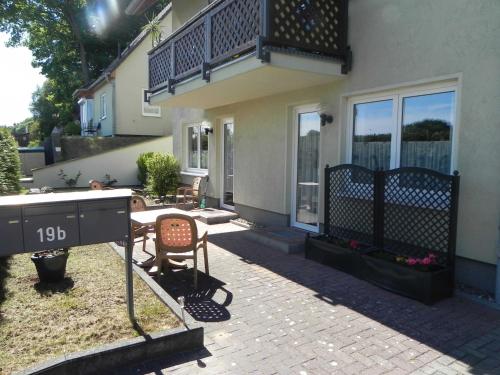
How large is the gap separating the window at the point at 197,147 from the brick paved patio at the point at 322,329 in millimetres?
7105

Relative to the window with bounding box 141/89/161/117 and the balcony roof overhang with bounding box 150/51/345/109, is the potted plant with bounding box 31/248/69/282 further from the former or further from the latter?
the window with bounding box 141/89/161/117

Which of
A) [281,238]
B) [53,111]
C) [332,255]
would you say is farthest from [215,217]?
[53,111]

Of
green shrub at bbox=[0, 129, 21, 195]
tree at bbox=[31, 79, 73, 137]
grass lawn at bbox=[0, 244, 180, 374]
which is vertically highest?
tree at bbox=[31, 79, 73, 137]

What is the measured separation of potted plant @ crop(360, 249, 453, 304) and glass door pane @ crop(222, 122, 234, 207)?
6.15 m

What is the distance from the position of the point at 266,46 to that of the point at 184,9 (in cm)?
812

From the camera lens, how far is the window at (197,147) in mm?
12516

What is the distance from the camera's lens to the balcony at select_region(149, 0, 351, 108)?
5.89 meters

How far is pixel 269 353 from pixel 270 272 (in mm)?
2369

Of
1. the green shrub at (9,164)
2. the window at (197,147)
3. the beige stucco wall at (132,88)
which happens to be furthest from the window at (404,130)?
the beige stucco wall at (132,88)

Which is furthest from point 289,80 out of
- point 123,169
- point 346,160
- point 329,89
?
point 123,169

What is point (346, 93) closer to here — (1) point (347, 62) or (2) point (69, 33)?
→ (1) point (347, 62)

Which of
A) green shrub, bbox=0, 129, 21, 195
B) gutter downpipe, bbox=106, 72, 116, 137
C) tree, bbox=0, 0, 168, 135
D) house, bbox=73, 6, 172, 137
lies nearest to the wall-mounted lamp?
green shrub, bbox=0, 129, 21, 195

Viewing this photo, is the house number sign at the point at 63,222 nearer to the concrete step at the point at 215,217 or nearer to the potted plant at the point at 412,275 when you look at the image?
the potted plant at the point at 412,275

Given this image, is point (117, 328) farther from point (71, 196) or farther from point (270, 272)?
point (270, 272)
